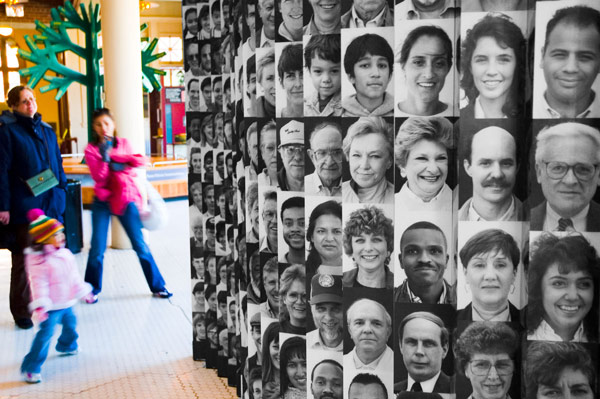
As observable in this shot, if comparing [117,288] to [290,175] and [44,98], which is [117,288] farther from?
[44,98]

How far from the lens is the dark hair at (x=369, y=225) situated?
165 centimetres

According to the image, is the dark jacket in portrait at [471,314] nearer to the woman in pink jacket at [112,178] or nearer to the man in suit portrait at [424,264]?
the man in suit portrait at [424,264]

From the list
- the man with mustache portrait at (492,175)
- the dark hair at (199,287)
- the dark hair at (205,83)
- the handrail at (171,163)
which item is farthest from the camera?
the handrail at (171,163)

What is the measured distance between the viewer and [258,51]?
2.07m

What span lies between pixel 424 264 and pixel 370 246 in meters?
0.15

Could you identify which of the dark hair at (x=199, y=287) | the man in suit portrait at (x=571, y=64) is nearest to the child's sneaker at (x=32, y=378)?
the dark hair at (x=199, y=287)

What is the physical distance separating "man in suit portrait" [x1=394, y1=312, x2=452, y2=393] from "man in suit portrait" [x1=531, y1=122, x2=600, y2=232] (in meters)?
0.38

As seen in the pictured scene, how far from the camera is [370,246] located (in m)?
1.67

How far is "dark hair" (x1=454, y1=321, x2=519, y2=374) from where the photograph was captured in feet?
4.91

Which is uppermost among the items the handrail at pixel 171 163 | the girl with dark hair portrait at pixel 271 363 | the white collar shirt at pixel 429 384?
the white collar shirt at pixel 429 384

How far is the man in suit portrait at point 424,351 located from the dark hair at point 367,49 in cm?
62

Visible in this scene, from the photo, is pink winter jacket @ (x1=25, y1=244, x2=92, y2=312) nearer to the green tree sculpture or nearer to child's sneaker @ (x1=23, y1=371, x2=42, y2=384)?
child's sneaker @ (x1=23, y1=371, x2=42, y2=384)

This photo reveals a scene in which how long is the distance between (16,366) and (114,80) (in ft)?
11.8

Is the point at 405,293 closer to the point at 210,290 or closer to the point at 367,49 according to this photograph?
the point at 367,49
